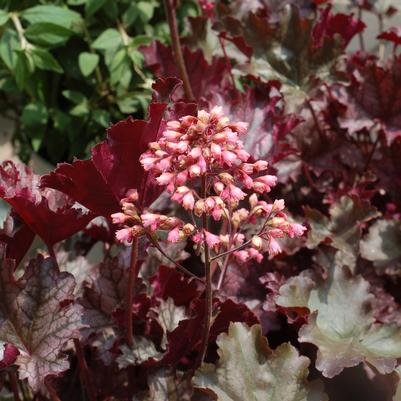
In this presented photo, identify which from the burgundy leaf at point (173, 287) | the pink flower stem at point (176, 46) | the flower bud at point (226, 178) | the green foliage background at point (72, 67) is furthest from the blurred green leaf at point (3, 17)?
the flower bud at point (226, 178)

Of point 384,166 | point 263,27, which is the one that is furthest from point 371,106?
point 263,27

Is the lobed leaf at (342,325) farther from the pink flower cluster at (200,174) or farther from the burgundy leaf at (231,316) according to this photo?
the pink flower cluster at (200,174)

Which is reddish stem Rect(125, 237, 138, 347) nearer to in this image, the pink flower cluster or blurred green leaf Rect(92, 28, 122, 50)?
the pink flower cluster

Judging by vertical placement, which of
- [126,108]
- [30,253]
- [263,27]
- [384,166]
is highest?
[263,27]

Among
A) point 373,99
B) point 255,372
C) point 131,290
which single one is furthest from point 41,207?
point 373,99

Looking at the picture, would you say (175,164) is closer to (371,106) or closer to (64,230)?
(64,230)

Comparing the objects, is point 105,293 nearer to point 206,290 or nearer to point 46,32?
point 206,290

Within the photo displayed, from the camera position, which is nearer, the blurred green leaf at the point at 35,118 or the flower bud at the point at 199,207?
the flower bud at the point at 199,207
